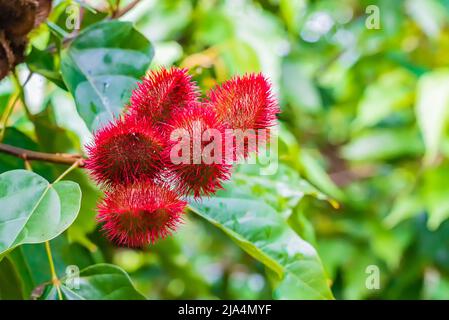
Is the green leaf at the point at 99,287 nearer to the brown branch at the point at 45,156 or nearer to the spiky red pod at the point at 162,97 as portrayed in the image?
the brown branch at the point at 45,156

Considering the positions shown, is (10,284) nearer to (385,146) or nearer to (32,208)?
(32,208)

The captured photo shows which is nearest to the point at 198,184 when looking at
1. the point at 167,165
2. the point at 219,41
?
the point at 167,165

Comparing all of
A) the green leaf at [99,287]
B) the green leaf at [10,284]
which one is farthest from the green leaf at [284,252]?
the green leaf at [10,284]

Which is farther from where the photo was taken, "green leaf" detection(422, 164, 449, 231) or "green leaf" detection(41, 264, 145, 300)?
"green leaf" detection(422, 164, 449, 231)

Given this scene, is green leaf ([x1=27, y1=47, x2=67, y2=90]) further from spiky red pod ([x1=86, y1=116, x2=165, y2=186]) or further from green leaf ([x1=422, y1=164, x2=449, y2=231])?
green leaf ([x1=422, y1=164, x2=449, y2=231])

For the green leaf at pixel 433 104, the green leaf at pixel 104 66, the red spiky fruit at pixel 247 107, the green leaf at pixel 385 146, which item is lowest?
the green leaf at pixel 385 146

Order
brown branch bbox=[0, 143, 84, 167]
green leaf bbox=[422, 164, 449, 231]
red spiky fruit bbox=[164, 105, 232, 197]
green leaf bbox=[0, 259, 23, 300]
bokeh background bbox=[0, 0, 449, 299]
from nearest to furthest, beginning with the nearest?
red spiky fruit bbox=[164, 105, 232, 197]
brown branch bbox=[0, 143, 84, 167]
green leaf bbox=[0, 259, 23, 300]
bokeh background bbox=[0, 0, 449, 299]
green leaf bbox=[422, 164, 449, 231]

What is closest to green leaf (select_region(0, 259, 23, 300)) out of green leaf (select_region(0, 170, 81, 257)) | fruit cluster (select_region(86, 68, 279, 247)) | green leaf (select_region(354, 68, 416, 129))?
green leaf (select_region(0, 170, 81, 257))
